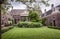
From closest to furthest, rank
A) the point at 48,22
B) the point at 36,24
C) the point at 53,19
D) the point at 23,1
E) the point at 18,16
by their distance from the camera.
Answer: the point at 23,1, the point at 36,24, the point at 53,19, the point at 48,22, the point at 18,16

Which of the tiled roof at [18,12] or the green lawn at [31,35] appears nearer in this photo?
the green lawn at [31,35]

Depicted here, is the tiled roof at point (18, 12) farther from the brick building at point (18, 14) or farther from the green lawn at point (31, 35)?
the green lawn at point (31, 35)

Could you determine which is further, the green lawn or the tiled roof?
the tiled roof

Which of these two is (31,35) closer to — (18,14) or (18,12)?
(18,14)

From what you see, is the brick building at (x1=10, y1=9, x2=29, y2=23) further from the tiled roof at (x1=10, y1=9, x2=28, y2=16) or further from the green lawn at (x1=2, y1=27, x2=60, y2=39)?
the green lawn at (x1=2, y1=27, x2=60, y2=39)

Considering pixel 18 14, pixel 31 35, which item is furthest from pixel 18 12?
pixel 31 35

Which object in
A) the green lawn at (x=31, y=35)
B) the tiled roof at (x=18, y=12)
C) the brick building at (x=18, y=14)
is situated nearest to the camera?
the green lawn at (x=31, y=35)

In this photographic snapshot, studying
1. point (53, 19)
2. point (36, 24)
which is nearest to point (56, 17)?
point (53, 19)

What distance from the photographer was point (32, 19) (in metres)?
50.9

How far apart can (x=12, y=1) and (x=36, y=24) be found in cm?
3013

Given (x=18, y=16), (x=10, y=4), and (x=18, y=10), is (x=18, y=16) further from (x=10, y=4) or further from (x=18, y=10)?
(x=10, y=4)

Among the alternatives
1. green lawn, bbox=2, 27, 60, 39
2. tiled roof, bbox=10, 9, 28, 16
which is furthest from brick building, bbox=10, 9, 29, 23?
green lawn, bbox=2, 27, 60, 39

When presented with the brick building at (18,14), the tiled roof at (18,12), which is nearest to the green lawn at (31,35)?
the brick building at (18,14)

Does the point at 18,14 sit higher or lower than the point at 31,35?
higher
